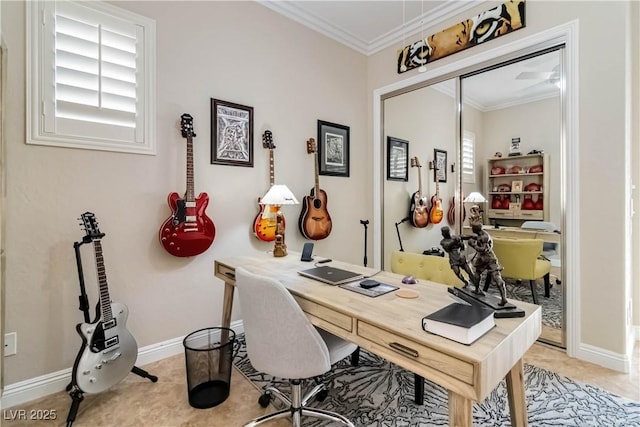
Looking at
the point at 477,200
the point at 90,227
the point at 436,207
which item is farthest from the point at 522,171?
the point at 90,227

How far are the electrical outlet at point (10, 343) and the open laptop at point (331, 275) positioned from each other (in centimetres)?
167

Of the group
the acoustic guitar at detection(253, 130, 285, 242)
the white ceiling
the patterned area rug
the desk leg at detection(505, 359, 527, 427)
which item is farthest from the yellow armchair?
the acoustic guitar at detection(253, 130, 285, 242)

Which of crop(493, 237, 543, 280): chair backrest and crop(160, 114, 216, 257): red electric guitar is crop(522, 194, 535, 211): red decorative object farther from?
crop(160, 114, 216, 257): red electric guitar

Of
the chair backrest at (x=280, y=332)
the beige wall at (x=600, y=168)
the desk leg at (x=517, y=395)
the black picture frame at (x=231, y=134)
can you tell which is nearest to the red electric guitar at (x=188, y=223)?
the black picture frame at (x=231, y=134)

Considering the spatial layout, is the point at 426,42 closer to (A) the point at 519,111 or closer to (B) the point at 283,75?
(A) the point at 519,111

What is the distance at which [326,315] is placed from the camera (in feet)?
4.08

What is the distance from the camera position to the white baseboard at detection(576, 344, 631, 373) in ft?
6.35

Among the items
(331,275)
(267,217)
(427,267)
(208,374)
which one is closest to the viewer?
(331,275)

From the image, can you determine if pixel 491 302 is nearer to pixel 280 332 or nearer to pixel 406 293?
pixel 406 293

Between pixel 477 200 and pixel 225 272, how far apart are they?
2257 mm

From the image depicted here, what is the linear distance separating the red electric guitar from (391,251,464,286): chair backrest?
141 cm

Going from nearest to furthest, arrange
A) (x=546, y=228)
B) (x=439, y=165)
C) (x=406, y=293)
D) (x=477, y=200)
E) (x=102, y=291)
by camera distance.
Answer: (x=406, y=293) → (x=102, y=291) → (x=546, y=228) → (x=477, y=200) → (x=439, y=165)

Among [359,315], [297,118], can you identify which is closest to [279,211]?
[297,118]

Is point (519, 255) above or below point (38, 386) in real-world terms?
above
